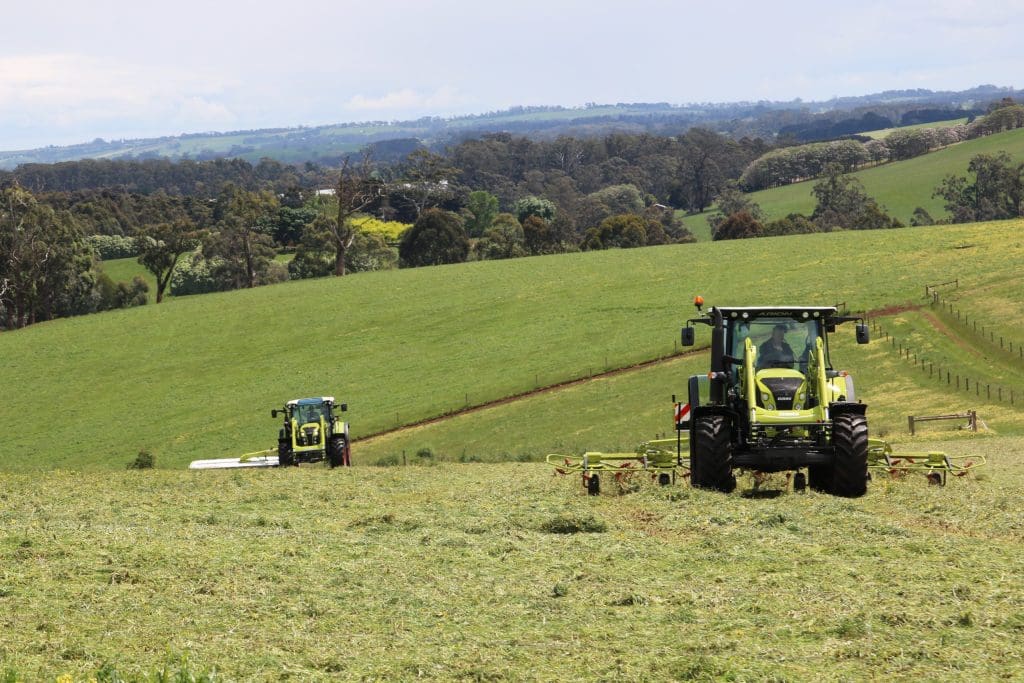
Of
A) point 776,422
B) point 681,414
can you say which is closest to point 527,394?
point 681,414

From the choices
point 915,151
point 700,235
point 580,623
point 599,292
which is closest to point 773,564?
point 580,623

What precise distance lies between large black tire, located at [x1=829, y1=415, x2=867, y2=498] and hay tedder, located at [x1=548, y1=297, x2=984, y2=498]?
0.05 ft

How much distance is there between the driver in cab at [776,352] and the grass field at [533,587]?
2587 millimetres

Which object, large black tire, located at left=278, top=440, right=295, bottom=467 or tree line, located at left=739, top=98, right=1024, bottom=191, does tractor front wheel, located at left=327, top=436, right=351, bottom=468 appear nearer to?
large black tire, located at left=278, top=440, right=295, bottom=467

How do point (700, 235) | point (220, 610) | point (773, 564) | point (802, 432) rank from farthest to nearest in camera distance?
1. point (700, 235)
2. point (802, 432)
3. point (773, 564)
4. point (220, 610)

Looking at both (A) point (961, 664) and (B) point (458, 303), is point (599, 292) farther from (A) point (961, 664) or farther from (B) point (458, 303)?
(A) point (961, 664)

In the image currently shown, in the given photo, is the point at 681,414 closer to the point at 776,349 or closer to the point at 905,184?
the point at 776,349

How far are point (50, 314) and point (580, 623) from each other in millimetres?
91619

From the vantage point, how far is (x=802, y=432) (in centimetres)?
1870

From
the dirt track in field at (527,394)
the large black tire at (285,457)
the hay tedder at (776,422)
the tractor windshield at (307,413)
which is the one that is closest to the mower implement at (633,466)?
the hay tedder at (776,422)

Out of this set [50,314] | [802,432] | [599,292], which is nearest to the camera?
[802,432]

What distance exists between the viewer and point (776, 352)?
20.1 metres

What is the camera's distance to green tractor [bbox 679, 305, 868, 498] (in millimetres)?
18531

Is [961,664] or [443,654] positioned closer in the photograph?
[961,664]
